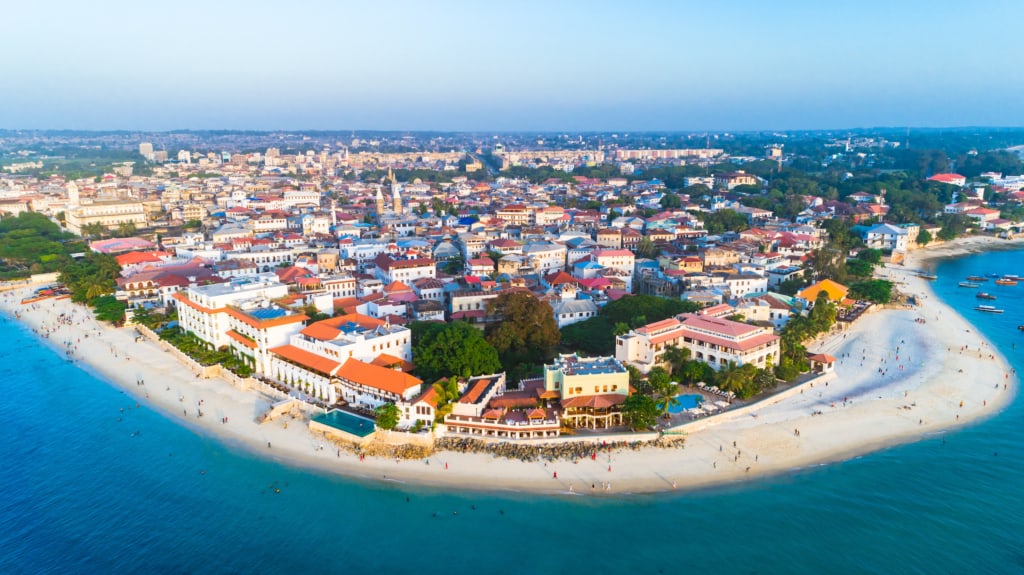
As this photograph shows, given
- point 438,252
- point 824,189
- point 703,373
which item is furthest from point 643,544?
point 824,189

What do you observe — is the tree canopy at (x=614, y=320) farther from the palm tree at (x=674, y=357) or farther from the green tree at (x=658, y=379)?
the green tree at (x=658, y=379)

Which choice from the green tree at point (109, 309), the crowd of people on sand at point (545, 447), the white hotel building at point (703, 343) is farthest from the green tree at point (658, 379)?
the green tree at point (109, 309)

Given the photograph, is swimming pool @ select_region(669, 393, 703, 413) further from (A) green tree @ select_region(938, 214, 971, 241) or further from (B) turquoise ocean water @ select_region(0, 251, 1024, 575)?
(A) green tree @ select_region(938, 214, 971, 241)

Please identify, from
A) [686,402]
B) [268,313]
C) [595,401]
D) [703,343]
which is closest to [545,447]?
[595,401]

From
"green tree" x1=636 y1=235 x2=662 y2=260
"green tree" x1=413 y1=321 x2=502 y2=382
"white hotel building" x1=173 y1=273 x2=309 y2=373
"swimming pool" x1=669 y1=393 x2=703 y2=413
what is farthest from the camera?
"green tree" x1=636 y1=235 x2=662 y2=260

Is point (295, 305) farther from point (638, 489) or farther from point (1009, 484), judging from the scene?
point (1009, 484)

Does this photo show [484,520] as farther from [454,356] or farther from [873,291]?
[873,291]

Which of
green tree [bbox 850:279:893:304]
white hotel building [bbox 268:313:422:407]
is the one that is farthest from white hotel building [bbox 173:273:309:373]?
green tree [bbox 850:279:893:304]
